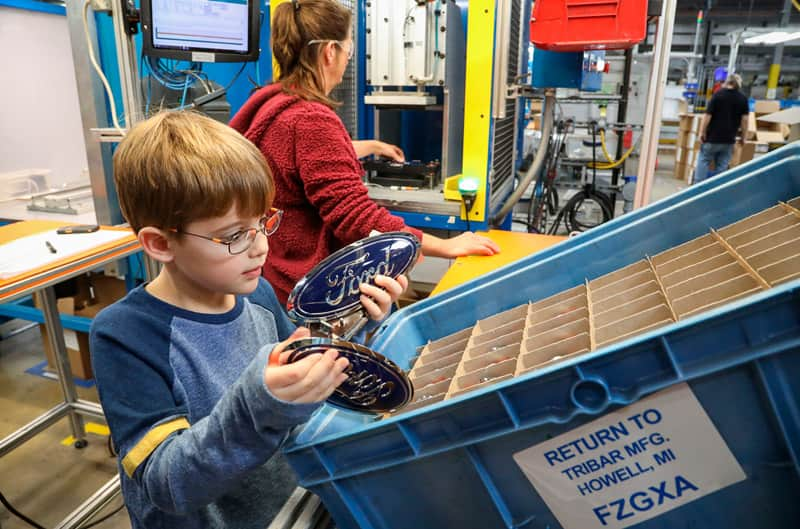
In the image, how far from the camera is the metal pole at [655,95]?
182 cm

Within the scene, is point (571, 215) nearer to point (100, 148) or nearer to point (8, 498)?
point (100, 148)

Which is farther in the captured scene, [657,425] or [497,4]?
[497,4]

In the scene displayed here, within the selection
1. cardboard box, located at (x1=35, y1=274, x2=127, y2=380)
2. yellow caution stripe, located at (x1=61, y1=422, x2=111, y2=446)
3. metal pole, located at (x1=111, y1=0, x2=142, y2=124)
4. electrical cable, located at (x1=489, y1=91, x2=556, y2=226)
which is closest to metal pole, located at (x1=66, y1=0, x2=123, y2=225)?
metal pole, located at (x1=111, y1=0, x2=142, y2=124)

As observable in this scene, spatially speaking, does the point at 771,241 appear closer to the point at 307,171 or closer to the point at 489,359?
the point at 489,359

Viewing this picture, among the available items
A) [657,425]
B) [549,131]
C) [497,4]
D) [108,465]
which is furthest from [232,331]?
[549,131]

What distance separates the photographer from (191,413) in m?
0.78

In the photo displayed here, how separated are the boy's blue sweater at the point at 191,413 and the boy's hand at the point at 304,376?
1 cm

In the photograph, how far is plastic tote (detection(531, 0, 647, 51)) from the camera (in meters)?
1.84

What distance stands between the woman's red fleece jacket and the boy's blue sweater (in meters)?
0.52

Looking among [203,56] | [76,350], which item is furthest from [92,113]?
[76,350]

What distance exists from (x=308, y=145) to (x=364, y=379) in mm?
898

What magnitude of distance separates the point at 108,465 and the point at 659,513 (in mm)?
2350

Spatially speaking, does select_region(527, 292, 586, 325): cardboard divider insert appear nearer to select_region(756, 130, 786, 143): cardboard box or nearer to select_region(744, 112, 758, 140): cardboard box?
select_region(756, 130, 786, 143): cardboard box

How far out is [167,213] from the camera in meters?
0.73
